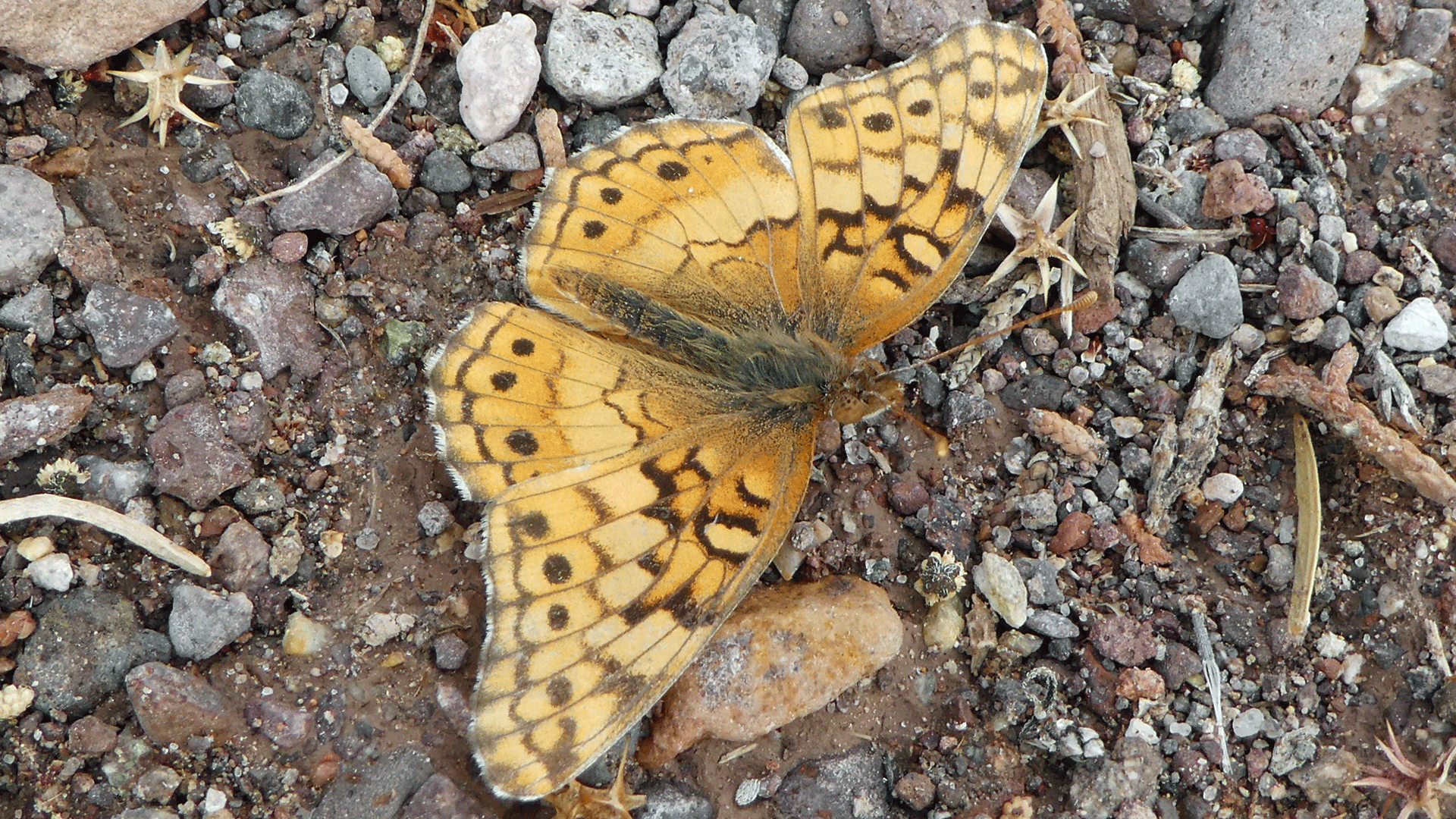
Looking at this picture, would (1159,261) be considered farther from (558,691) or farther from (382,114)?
(382,114)

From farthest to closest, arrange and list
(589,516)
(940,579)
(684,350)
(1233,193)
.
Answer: (1233,193)
(940,579)
(684,350)
(589,516)

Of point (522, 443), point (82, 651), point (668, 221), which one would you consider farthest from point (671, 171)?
point (82, 651)

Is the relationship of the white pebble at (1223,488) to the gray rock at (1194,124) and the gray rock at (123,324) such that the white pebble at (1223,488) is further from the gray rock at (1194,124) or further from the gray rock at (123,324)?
the gray rock at (123,324)

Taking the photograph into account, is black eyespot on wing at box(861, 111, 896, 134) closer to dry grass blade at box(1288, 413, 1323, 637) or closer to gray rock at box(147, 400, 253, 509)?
dry grass blade at box(1288, 413, 1323, 637)

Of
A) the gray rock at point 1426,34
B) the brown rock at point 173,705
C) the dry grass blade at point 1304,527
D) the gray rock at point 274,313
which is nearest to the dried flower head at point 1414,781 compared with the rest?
the dry grass blade at point 1304,527

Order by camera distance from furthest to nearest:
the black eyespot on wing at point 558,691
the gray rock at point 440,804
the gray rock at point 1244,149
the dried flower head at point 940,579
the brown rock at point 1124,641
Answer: the gray rock at point 1244,149 → the dried flower head at point 940,579 → the brown rock at point 1124,641 → the gray rock at point 440,804 → the black eyespot on wing at point 558,691

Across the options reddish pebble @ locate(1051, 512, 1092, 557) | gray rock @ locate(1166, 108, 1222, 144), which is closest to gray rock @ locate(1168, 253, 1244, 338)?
gray rock @ locate(1166, 108, 1222, 144)
